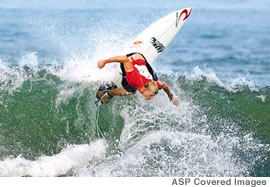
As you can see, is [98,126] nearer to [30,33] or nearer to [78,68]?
[78,68]

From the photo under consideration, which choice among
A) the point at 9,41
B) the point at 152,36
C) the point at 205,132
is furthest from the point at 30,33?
the point at 205,132

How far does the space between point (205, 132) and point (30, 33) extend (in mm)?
13444

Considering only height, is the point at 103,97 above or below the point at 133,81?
below

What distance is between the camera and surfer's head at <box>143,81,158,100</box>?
8.11m

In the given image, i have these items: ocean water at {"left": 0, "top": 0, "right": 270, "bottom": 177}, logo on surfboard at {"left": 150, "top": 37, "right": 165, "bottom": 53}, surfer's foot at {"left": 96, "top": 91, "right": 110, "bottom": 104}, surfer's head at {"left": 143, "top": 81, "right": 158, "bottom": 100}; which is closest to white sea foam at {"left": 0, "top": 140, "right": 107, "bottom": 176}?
ocean water at {"left": 0, "top": 0, "right": 270, "bottom": 177}

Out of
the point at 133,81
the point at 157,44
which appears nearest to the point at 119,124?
the point at 133,81

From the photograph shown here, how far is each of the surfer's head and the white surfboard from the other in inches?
65.2

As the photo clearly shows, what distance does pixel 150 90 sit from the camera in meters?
8.13

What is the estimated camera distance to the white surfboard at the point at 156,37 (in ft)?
32.4

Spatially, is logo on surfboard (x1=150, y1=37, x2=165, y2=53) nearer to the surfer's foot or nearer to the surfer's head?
the surfer's foot

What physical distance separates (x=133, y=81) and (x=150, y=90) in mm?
460

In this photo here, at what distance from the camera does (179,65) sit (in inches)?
679

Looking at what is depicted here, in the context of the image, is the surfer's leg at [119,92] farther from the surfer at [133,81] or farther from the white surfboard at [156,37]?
the white surfboard at [156,37]

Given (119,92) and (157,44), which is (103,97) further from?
(157,44)
